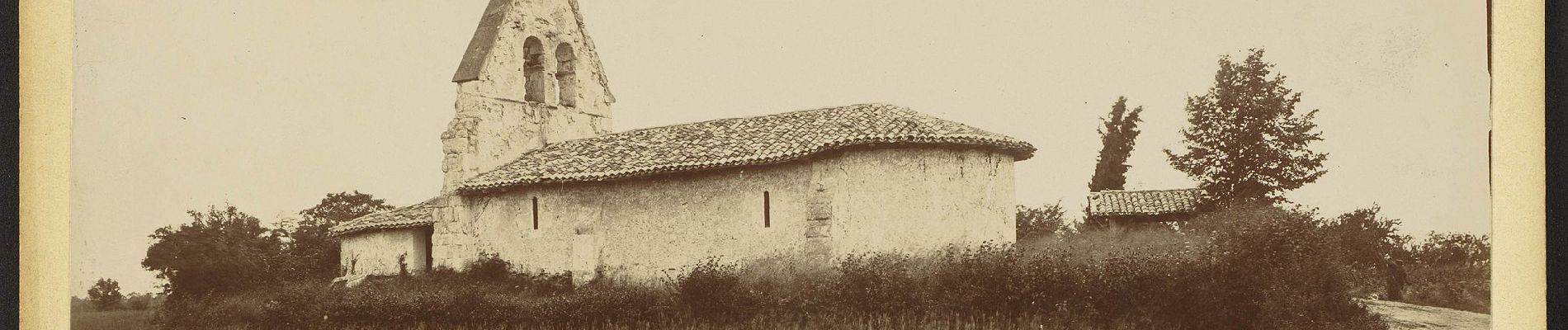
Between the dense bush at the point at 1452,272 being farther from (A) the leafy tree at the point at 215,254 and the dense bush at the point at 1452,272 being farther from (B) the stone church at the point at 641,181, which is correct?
(A) the leafy tree at the point at 215,254

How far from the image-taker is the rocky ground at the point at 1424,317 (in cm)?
600

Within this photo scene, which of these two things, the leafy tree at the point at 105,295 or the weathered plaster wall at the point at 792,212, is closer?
the leafy tree at the point at 105,295

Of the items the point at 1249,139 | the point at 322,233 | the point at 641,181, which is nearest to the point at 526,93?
the point at 641,181

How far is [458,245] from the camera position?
11.5 meters

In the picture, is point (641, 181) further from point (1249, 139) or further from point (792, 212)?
point (1249, 139)

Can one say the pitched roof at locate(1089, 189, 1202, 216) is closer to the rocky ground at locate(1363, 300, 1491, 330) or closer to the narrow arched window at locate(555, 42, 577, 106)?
the rocky ground at locate(1363, 300, 1491, 330)

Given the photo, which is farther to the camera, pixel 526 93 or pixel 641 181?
pixel 526 93

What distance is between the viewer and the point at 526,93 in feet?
42.1

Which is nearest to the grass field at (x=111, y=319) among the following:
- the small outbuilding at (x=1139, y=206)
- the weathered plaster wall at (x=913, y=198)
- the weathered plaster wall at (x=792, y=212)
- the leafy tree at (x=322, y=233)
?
the leafy tree at (x=322, y=233)

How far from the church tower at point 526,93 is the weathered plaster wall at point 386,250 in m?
0.69

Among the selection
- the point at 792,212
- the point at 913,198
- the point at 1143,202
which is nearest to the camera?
the point at 1143,202

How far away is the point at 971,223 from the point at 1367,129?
12.1ft

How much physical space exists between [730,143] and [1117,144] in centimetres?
435

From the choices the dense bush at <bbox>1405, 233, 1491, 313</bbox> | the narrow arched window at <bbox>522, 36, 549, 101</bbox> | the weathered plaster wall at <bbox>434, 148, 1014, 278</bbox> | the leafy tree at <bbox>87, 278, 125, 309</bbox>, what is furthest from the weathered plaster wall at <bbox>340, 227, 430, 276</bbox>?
the dense bush at <bbox>1405, 233, 1491, 313</bbox>
